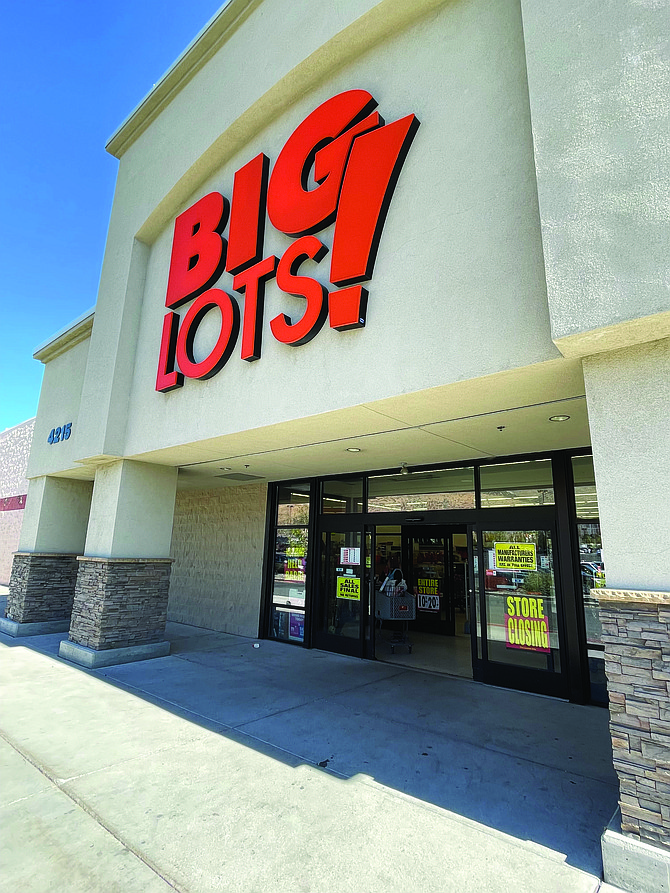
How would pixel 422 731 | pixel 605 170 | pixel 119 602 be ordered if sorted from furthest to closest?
pixel 119 602 → pixel 422 731 → pixel 605 170

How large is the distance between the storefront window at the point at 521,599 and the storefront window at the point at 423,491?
2.69 feet

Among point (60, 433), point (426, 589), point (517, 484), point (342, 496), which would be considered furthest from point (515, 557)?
point (60, 433)

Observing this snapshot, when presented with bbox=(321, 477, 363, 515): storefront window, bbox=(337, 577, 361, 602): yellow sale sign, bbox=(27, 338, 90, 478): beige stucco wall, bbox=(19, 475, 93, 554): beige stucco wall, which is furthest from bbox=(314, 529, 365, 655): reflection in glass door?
bbox=(19, 475, 93, 554): beige stucco wall

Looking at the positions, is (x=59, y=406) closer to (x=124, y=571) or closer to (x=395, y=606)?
(x=124, y=571)

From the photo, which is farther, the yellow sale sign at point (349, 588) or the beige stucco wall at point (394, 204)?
the yellow sale sign at point (349, 588)

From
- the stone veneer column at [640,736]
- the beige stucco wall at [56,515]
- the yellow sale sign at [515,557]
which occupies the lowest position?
the stone veneer column at [640,736]

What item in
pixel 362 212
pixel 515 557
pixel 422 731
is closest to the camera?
pixel 362 212

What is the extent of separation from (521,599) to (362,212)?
17.8 ft

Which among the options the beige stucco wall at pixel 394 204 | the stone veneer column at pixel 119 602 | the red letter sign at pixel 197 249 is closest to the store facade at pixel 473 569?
the stone veneer column at pixel 119 602

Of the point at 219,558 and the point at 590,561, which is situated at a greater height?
the point at 590,561

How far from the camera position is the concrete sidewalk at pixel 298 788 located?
299 cm

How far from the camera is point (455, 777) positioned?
4.18 meters

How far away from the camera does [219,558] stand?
11406 millimetres

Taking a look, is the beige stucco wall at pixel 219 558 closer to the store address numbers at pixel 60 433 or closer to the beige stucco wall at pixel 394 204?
the store address numbers at pixel 60 433
